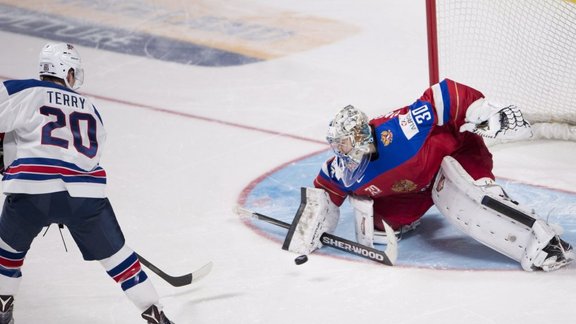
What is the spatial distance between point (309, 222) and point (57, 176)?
0.99 m

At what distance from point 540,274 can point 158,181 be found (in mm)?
1633

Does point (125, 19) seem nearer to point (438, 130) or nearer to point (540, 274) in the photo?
point (438, 130)

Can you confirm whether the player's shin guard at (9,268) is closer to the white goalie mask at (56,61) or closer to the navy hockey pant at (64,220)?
the navy hockey pant at (64,220)

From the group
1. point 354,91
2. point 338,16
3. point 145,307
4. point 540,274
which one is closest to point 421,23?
point 338,16

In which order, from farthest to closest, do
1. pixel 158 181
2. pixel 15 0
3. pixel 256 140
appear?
pixel 15 0 < pixel 256 140 < pixel 158 181

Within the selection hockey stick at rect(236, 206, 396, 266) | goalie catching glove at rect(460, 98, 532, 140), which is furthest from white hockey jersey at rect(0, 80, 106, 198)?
goalie catching glove at rect(460, 98, 532, 140)

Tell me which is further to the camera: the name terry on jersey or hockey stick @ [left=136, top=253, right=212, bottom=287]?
hockey stick @ [left=136, top=253, right=212, bottom=287]

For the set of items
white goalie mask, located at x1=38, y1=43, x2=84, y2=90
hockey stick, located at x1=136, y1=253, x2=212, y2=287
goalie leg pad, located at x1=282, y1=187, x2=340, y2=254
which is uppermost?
white goalie mask, located at x1=38, y1=43, x2=84, y2=90

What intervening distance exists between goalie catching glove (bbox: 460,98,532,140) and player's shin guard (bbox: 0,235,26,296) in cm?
144

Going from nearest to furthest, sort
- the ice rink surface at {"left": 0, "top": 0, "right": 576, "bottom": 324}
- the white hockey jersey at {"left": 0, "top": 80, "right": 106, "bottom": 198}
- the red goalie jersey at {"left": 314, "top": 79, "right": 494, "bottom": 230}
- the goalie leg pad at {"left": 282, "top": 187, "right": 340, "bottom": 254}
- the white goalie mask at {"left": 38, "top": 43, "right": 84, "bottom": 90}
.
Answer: the white hockey jersey at {"left": 0, "top": 80, "right": 106, "bottom": 198} < the white goalie mask at {"left": 38, "top": 43, "right": 84, "bottom": 90} < the ice rink surface at {"left": 0, "top": 0, "right": 576, "bottom": 324} < the red goalie jersey at {"left": 314, "top": 79, "right": 494, "bottom": 230} < the goalie leg pad at {"left": 282, "top": 187, "right": 340, "bottom": 254}

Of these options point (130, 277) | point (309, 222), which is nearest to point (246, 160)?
point (309, 222)

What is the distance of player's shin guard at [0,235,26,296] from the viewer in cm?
314

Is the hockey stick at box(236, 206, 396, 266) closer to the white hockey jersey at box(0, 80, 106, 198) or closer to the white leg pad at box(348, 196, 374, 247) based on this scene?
the white leg pad at box(348, 196, 374, 247)

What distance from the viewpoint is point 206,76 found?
568 centimetres
